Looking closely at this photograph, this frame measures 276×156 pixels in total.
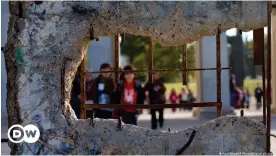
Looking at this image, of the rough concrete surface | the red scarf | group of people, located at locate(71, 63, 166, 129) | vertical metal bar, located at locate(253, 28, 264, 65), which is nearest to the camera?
the rough concrete surface

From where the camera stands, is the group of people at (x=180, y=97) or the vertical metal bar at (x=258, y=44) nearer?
the vertical metal bar at (x=258, y=44)

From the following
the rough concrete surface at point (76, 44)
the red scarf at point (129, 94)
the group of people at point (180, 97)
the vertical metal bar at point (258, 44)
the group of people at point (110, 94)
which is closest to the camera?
the rough concrete surface at point (76, 44)

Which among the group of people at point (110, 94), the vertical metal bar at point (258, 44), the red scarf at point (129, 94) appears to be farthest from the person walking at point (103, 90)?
the vertical metal bar at point (258, 44)

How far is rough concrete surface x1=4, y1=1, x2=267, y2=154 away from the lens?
2.78 metres

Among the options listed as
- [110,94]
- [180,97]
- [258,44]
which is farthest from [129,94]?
[180,97]

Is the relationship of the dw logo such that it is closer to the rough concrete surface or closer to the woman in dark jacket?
the rough concrete surface

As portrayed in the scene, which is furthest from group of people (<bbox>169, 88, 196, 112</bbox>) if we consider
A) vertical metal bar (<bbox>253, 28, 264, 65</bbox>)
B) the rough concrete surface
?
the rough concrete surface

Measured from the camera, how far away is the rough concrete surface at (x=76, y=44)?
2.78 metres

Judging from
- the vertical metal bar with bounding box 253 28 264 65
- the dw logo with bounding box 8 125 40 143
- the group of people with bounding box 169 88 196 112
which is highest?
the vertical metal bar with bounding box 253 28 264 65

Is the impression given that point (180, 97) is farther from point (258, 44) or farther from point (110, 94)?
point (258, 44)

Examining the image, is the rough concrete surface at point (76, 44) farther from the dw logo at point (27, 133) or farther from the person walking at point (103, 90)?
the person walking at point (103, 90)

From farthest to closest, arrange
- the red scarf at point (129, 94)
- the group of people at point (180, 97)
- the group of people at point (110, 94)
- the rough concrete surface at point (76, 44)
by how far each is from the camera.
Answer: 1. the group of people at point (180, 97)
2. the red scarf at point (129, 94)
3. the group of people at point (110, 94)
4. the rough concrete surface at point (76, 44)

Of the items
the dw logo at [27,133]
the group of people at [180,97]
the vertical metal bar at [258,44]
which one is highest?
the vertical metal bar at [258,44]

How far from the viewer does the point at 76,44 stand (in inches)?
112
